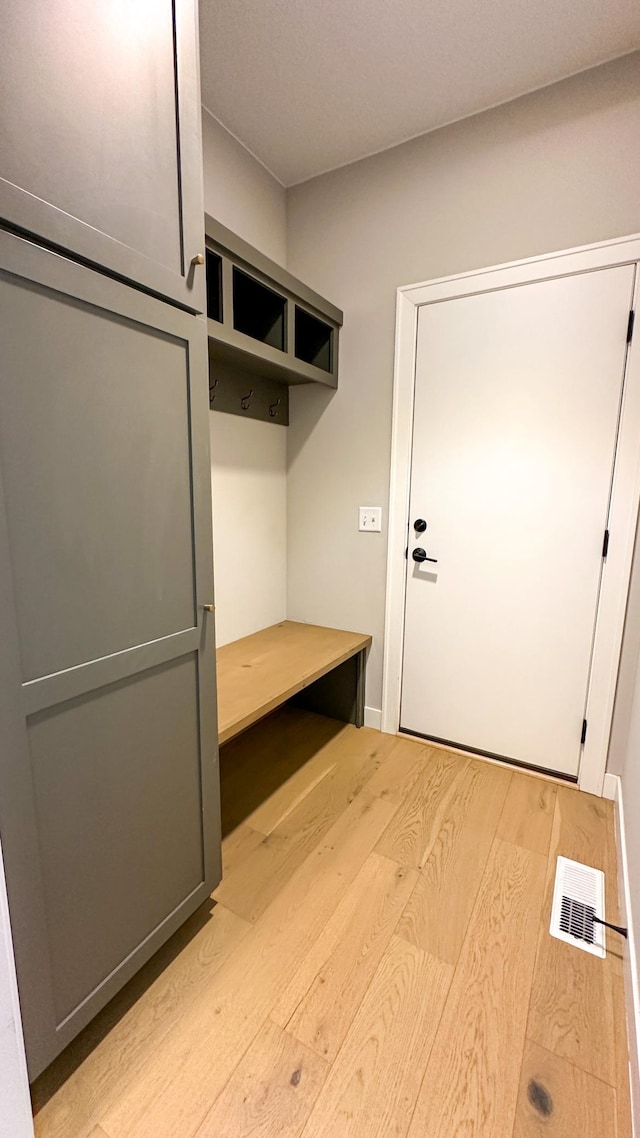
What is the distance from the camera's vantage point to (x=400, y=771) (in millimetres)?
2148

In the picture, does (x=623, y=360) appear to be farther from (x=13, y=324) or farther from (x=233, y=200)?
(x=13, y=324)

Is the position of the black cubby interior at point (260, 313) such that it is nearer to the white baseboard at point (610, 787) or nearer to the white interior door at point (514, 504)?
the white interior door at point (514, 504)

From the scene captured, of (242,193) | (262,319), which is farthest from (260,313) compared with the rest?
(242,193)

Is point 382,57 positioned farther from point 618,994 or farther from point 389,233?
point 618,994

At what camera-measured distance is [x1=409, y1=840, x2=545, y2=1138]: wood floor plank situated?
97cm

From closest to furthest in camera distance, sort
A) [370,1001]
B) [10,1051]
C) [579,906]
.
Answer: [10,1051]
[370,1001]
[579,906]

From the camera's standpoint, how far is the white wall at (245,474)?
198cm

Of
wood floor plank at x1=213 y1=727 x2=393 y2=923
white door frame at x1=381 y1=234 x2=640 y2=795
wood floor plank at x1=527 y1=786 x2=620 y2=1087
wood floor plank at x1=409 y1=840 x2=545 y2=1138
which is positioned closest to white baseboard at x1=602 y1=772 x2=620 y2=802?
white door frame at x1=381 y1=234 x2=640 y2=795

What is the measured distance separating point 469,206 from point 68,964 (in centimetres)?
279

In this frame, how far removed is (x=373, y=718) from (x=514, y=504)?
133 cm

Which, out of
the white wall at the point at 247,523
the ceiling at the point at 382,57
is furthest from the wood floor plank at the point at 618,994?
the ceiling at the point at 382,57

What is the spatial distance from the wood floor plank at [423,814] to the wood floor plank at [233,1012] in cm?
11

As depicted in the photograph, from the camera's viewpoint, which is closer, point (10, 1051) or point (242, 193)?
point (10, 1051)

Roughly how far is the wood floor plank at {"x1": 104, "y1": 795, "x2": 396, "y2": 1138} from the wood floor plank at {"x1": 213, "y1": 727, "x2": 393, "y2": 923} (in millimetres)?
50
